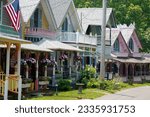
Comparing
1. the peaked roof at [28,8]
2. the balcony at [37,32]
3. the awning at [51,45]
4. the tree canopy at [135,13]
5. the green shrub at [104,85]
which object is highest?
the tree canopy at [135,13]

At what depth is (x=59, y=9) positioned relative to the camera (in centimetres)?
4534

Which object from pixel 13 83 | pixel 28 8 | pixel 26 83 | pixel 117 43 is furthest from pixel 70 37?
pixel 117 43

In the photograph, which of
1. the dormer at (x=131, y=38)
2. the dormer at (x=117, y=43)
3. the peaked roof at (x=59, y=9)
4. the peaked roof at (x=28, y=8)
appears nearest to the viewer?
the peaked roof at (x=28, y=8)

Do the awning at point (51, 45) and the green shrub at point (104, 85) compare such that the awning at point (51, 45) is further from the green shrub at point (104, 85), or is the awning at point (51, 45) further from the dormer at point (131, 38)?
the dormer at point (131, 38)

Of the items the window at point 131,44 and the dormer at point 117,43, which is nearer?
the dormer at point 117,43

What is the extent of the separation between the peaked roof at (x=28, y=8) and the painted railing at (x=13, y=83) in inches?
434

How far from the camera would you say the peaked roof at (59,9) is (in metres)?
43.9

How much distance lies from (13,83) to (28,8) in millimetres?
13120

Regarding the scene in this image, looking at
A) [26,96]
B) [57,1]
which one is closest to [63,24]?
[57,1]

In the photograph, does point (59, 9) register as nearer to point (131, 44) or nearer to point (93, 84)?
point (93, 84)

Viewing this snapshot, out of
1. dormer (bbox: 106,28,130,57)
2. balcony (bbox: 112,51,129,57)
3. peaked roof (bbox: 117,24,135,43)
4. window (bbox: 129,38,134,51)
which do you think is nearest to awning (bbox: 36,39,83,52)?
dormer (bbox: 106,28,130,57)

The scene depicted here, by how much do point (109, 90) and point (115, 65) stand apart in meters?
22.4

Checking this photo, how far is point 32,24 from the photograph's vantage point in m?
39.5

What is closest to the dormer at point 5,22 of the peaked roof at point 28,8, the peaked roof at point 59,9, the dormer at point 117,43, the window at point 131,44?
the peaked roof at point 28,8
